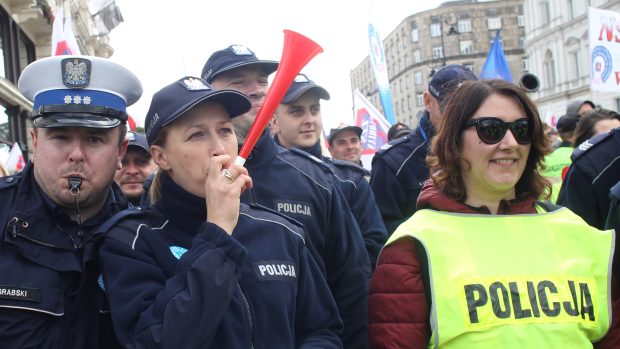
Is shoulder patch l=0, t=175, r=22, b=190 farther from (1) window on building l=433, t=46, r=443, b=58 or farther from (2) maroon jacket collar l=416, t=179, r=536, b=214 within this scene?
(1) window on building l=433, t=46, r=443, b=58

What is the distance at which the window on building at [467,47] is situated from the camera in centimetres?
7975

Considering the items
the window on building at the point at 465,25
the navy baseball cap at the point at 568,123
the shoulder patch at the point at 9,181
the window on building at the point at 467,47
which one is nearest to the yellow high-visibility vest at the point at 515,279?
the shoulder patch at the point at 9,181

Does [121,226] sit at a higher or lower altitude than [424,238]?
higher

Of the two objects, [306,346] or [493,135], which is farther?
[493,135]

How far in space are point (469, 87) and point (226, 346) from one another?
145 cm

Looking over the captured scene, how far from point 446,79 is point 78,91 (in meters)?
2.36

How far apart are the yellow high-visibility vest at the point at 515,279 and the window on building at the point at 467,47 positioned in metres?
80.1

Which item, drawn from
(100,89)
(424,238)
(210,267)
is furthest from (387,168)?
(210,267)

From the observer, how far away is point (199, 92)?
2.38 meters

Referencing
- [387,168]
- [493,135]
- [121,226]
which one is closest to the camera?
[121,226]

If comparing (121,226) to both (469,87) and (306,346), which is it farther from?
(469,87)

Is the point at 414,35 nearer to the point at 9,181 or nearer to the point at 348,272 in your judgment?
the point at 348,272

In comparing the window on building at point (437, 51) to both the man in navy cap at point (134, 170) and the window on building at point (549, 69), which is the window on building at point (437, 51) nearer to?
the window on building at point (549, 69)

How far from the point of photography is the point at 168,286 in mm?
2049
